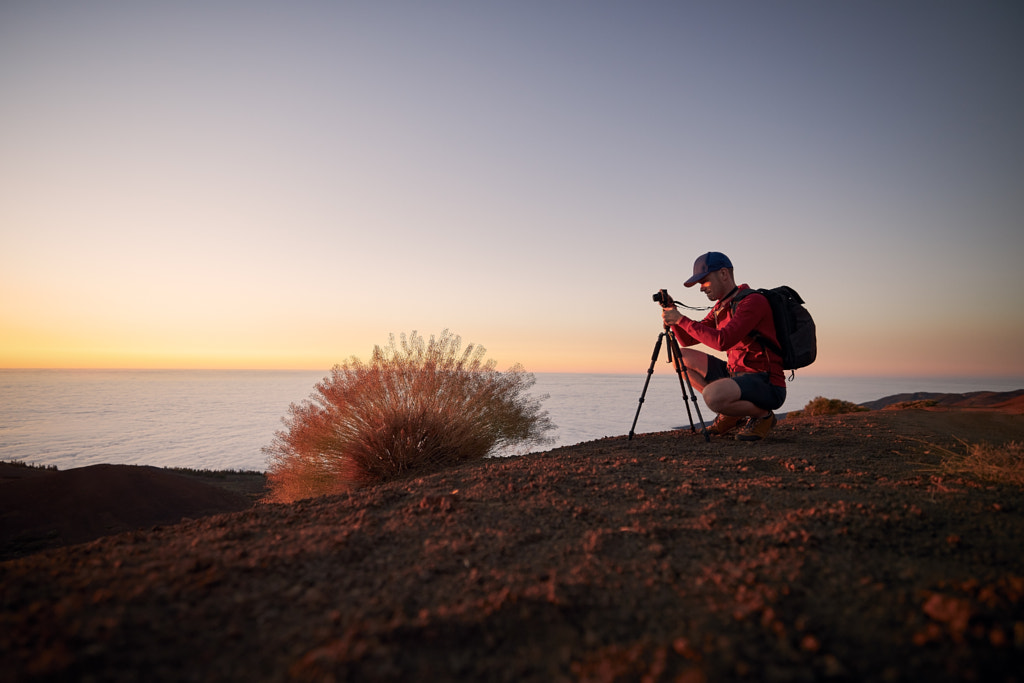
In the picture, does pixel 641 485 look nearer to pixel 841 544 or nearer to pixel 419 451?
pixel 841 544

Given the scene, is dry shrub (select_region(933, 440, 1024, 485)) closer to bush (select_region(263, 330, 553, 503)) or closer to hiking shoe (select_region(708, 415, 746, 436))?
hiking shoe (select_region(708, 415, 746, 436))

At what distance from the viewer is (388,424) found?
5254 mm

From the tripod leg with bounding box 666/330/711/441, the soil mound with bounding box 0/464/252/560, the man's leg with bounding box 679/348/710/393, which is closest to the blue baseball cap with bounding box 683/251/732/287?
the tripod leg with bounding box 666/330/711/441

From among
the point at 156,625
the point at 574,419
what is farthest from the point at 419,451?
the point at 574,419

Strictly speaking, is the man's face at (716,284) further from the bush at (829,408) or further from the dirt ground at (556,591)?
the bush at (829,408)

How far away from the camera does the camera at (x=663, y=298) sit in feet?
15.0

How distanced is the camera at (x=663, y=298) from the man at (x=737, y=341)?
156 millimetres

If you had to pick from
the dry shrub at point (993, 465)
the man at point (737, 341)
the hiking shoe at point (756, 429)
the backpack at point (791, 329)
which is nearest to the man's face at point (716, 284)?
the man at point (737, 341)

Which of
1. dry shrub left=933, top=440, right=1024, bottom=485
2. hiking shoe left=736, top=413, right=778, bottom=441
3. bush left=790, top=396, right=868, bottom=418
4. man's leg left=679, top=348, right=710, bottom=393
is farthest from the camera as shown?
bush left=790, top=396, right=868, bottom=418

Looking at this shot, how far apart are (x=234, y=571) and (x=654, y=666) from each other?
5.11 ft

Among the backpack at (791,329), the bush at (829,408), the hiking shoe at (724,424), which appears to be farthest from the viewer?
the bush at (829,408)

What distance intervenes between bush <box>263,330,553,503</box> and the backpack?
3365 mm

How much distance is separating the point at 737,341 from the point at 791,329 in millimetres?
655

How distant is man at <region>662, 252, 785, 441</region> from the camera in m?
4.14
